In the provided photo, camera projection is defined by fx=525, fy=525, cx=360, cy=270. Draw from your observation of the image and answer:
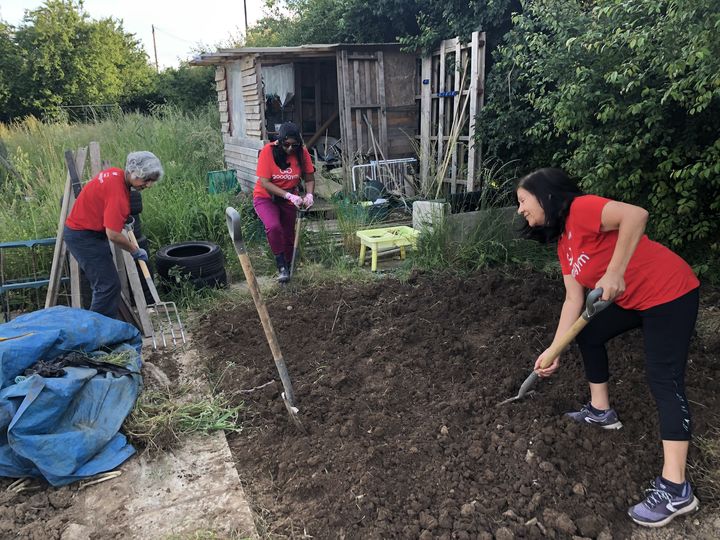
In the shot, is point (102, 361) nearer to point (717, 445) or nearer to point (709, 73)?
point (717, 445)

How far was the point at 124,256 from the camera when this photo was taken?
4340 mm

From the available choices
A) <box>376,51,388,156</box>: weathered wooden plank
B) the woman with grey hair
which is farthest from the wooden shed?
the woman with grey hair

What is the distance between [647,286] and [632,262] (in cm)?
11

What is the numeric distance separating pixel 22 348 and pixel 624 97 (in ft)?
15.0

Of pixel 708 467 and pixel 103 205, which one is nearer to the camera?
pixel 708 467

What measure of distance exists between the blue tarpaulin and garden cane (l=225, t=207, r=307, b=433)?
2.83ft

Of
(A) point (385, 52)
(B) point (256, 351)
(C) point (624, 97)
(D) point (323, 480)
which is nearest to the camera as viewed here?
(D) point (323, 480)

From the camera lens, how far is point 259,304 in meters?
2.69

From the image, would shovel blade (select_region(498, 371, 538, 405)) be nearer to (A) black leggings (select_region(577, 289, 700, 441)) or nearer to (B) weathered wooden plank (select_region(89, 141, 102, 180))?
(A) black leggings (select_region(577, 289, 700, 441))

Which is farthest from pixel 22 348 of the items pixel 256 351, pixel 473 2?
pixel 473 2

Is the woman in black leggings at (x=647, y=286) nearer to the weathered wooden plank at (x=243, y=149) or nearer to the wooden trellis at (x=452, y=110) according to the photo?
the wooden trellis at (x=452, y=110)

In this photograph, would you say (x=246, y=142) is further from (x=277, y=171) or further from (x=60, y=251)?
(x=60, y=251)

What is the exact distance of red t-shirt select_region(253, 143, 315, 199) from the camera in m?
5.14

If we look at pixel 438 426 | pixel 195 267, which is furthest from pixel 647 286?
pixel 195 267
